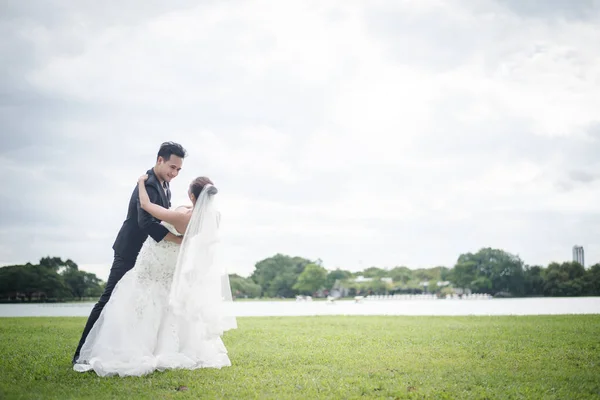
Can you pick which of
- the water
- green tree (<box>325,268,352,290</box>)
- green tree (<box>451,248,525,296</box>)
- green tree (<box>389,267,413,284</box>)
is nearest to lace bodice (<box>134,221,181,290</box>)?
the water

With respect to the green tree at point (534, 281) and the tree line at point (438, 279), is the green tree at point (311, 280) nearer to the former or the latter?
the tree line at point (438, 279)

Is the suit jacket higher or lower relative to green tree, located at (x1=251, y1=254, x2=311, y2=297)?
higher

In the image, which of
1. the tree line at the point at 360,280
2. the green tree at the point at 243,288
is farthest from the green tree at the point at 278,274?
the green tree at the point at 243,288

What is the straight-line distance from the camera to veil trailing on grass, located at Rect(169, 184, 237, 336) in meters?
7.27

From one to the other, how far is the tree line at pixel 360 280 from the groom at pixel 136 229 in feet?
216

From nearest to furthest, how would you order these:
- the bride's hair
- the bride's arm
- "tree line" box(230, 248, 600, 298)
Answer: the bride's arm → the bride's hair → "tree line" box(230, 248, 600, 298)

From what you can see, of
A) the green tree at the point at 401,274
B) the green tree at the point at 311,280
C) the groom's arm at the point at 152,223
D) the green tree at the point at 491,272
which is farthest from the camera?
the green tree at the point at 401,274

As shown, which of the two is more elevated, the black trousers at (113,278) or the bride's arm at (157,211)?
the bride's arm at (157,211)

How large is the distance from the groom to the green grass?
47.6 inches

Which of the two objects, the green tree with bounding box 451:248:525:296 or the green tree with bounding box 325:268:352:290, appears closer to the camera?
the green tree with bounding box 451:248:525:296

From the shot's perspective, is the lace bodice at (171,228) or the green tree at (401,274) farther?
the green tree at (401,274)

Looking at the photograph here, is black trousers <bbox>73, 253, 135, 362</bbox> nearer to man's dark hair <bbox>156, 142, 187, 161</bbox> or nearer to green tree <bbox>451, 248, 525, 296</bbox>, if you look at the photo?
man's dark hair <bbox>156, 142, 187, 161</bbox>

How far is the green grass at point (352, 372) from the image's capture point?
573 centimetres

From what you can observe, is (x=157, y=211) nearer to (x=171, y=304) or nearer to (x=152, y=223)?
(x=152, y=223)
